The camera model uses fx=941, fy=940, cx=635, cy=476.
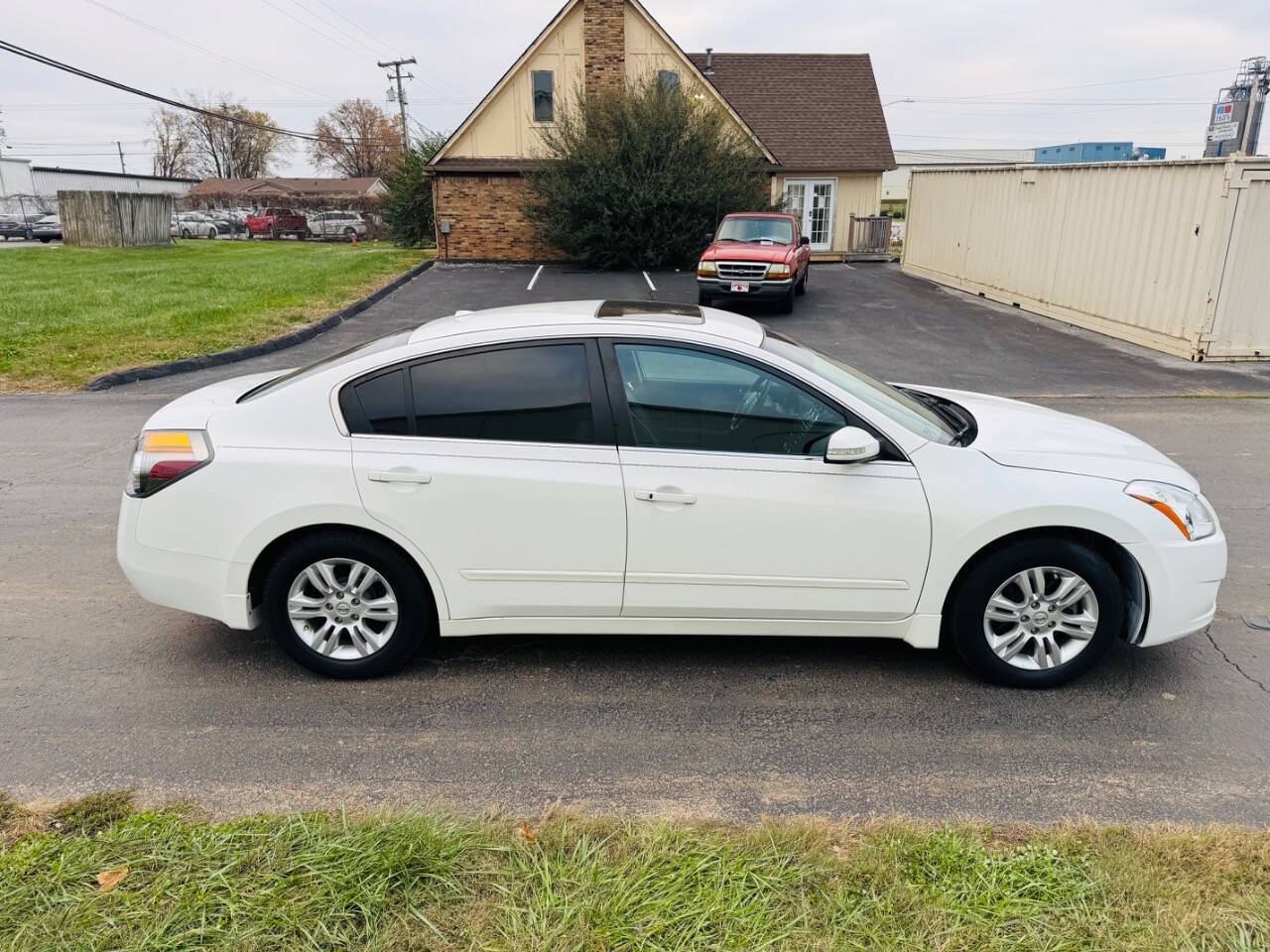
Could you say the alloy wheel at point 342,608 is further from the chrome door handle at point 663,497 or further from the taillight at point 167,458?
the chrome door handle at point 663,497

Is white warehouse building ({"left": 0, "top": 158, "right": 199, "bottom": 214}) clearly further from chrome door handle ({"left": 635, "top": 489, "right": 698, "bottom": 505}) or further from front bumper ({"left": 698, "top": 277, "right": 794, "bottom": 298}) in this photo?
chrome door handle ({"left": 635, "top": 489, "right": 698, "bottom": 505})

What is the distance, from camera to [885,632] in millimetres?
4055

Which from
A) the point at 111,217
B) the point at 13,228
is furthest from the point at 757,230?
the point at 13,228

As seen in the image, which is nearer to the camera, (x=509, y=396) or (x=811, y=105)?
(x=509, y=396)

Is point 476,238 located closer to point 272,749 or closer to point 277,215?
point 277,215

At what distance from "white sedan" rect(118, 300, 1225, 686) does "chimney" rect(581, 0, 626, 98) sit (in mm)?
25512

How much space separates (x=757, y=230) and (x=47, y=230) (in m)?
34.8

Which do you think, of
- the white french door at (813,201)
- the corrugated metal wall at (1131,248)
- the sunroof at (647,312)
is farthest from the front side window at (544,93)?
the sunroof at (647,312)

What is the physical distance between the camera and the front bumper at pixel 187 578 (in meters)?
4.02

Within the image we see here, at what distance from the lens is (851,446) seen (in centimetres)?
376

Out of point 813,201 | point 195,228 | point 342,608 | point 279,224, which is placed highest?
point 813,201

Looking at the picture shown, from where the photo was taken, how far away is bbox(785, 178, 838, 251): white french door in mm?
31250

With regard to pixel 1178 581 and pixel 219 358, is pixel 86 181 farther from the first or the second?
pixel 1178 581

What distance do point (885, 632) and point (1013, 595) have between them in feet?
1.84
